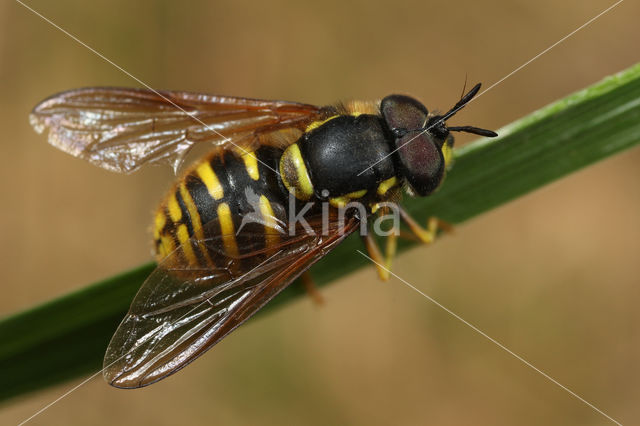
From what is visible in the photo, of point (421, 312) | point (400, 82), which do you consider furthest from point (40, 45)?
point (421, 312)

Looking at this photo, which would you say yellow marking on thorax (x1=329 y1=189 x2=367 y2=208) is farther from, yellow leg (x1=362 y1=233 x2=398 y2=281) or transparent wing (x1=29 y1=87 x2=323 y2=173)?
transparent wing (x1=29 y1=87 x2=323 y2=173)

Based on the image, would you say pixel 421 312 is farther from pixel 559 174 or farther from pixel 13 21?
pixel 13 21

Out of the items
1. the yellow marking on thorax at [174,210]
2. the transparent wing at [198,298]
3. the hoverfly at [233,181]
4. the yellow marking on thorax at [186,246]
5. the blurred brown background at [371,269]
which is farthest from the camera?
the blurred brown background at [371,269]

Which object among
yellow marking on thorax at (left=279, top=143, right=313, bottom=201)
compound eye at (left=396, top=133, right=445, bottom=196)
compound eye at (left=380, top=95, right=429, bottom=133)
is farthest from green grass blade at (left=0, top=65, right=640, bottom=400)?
yellow marking on thorax at (left=279, top=143, right=313, bottom=201)

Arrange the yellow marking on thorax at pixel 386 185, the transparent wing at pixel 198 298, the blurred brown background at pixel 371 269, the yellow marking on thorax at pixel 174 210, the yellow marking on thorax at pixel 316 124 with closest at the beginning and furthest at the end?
the transparent wing at pixel 198 298 < the yellow marking on thorax at pixel 174 210 < the yellow marking on thorax at pixel 386 185 < the yellow marking on thorax at pixel 316 124 < the blurred brown background at pixel 371 269

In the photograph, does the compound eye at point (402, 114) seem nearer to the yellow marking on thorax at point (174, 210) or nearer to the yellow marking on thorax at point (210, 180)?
the yellow marking on thorax at point (210, 180)

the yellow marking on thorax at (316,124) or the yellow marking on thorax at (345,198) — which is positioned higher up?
the yellow marking on thorax at (316,124)

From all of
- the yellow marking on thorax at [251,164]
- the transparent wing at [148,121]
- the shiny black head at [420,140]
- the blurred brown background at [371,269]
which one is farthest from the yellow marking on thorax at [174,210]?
the blurred brown background at [371,269]
